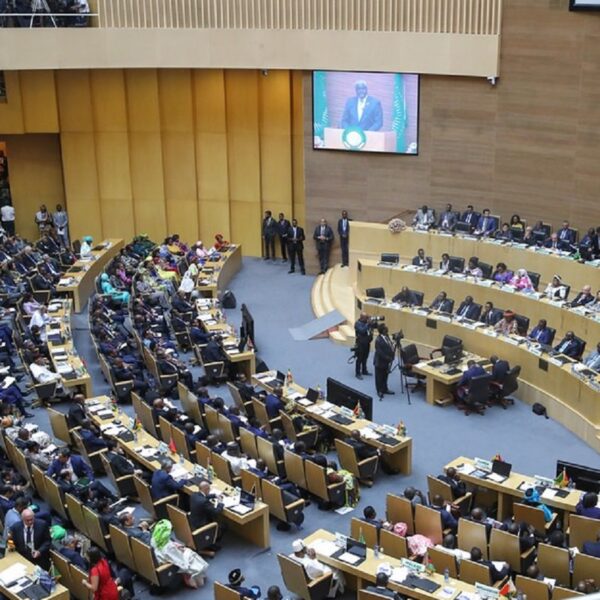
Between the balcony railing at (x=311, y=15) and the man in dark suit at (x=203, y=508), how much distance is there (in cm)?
1353

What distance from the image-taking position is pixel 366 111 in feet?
75.1

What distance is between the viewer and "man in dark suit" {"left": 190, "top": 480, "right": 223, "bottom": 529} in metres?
11.7

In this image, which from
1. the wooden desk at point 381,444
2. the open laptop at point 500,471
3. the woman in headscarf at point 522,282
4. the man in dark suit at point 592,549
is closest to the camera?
the man in dark suit at point 592,549

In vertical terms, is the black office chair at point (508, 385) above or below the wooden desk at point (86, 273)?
below

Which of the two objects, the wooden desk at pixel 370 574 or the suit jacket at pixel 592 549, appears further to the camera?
the suit jacket at pixel 592 549

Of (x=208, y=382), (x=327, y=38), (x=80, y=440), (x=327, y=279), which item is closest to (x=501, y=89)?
(x=327, y=38)

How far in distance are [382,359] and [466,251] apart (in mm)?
5095

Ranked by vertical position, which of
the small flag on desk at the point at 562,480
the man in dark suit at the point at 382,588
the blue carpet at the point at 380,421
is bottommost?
the blue carpet at the point at 380,421

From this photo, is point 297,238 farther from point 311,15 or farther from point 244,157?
point 311,15

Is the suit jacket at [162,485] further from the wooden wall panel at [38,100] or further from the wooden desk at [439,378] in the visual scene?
the wooden wall panel at [38,100]

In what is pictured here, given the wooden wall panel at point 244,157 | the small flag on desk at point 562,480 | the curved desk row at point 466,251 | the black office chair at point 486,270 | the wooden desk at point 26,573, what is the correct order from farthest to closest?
the wooden wall panel at point 244,157, the black office chair at point 486,270, the curved desk row at point 466,251, the small flag on desk at point 562,480, the wooden desk at point 26,573

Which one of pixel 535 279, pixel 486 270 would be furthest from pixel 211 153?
pixel 535 279

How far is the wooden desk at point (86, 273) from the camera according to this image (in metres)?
21.3

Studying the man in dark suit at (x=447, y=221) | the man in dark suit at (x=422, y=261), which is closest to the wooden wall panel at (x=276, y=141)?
the man in dark suit at (x=447, y=221)
